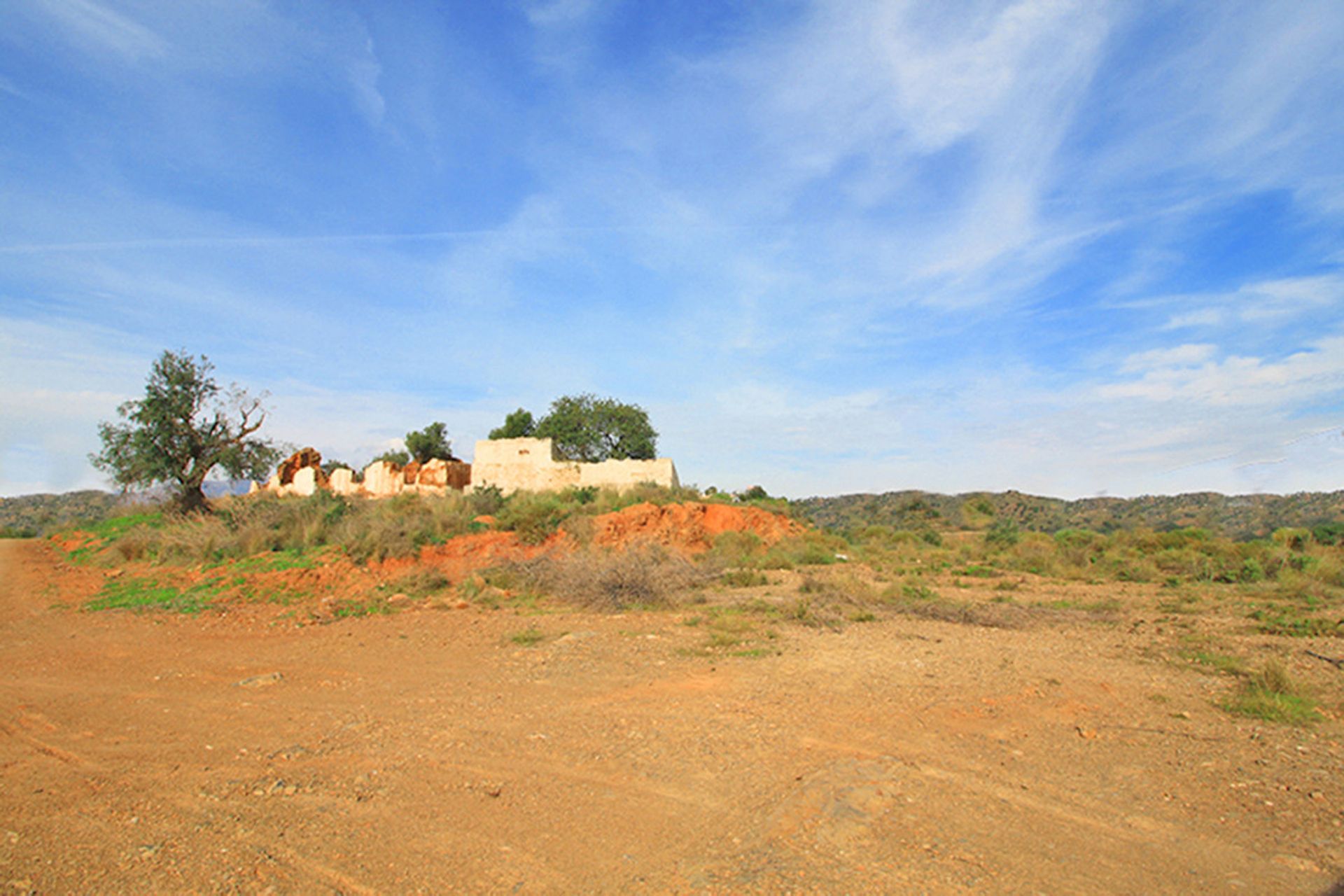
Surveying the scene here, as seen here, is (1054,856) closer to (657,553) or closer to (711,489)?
(657,553)

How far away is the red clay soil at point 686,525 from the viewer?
67.8 ft

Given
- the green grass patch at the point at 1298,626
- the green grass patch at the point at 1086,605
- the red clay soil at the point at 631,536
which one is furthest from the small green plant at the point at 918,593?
the red clay soil at the point at 631,536

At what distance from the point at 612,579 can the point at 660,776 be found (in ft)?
26.7

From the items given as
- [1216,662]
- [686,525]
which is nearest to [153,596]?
[686,525]

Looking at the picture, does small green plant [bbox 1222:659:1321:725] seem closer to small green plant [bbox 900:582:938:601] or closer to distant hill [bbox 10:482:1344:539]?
small green plant [bbox 900:582:938:601]

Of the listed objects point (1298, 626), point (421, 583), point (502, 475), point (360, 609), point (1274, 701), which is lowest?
point (360, 609)

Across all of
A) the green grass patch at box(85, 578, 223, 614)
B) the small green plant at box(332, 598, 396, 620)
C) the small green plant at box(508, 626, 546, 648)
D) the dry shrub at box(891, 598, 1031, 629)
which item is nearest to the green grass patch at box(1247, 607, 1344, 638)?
the dry shrub at box(891, 598, 1031, 629)

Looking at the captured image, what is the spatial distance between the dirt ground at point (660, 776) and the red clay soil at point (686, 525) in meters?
11.2

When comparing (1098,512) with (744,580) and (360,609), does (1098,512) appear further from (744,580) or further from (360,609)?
(360,609)

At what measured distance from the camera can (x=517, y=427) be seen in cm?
4444

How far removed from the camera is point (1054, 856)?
3814 mm

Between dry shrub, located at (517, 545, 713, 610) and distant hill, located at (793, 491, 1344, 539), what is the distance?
19979 millimetres

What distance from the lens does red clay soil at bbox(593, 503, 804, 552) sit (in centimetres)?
2066

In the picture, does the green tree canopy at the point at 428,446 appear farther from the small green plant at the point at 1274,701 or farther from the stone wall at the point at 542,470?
the small green plant at the point at 1274,701
